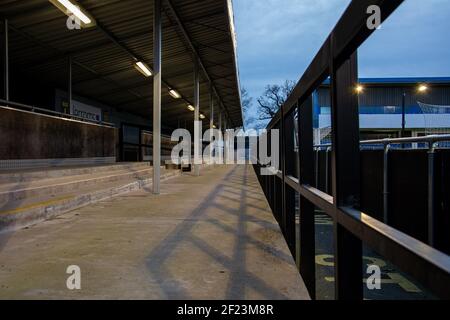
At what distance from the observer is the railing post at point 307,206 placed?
3176 mm

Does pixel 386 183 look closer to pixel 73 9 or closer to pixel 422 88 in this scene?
→ pixel 73 9

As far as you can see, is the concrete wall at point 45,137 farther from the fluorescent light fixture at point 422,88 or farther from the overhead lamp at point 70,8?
the fluorescent light fixture at point 422,88

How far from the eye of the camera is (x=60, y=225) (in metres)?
4.12

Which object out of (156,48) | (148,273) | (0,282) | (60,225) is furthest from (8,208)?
(156,48)

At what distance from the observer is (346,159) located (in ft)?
5.97

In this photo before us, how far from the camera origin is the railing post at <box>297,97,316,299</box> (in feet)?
10.4

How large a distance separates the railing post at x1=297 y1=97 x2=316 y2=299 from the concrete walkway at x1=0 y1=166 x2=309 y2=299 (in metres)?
0.23

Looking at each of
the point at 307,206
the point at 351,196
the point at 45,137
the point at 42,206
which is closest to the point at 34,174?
the point at 42,206

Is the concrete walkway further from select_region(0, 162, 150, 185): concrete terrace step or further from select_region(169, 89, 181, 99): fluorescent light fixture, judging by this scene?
select_region(169, 89, 181, 99): fluorescent light fixture

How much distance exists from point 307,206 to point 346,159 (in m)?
1.44

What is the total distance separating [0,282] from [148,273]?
0.88m
